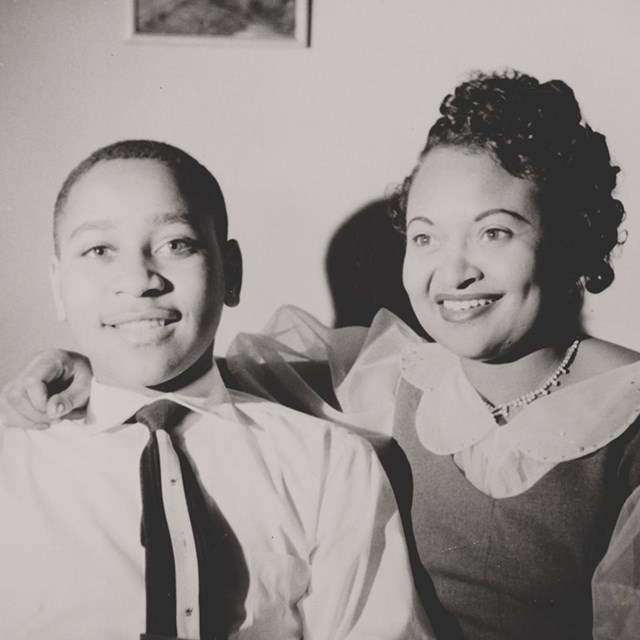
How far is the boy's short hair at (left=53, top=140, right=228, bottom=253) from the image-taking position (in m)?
0.89

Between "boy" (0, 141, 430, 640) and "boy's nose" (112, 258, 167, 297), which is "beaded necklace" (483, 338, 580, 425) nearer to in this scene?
"boy" (0, 141, 430, 640)

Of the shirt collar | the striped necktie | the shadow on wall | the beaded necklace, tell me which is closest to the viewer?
the striped necktie

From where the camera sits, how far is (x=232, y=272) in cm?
96

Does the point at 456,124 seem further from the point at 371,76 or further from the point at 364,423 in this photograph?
the point at 364,423

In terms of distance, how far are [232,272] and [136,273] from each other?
0.52ft

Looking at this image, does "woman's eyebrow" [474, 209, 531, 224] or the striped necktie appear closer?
the striped necktie

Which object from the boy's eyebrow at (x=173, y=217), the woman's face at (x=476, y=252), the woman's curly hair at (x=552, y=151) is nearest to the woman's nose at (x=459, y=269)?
the woman's face at (x=476, y=252)

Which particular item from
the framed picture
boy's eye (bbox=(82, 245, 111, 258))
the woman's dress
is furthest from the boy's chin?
the framed picture

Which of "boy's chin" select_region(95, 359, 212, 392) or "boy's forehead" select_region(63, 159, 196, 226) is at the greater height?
"boy's forehead" select_region(63, 159, 196, 226)

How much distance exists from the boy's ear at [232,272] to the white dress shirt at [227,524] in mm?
103

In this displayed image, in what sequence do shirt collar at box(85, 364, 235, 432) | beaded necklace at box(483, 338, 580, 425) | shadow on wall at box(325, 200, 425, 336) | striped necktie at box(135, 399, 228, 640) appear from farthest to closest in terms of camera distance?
shadow on wall at box(325, 200, 425, 336)
beaded necklace at box(483, 338, 580, 425)
shirt collar at box(85, 364, 235, 432)
striped necktie at box(135, 399, 228, 640)

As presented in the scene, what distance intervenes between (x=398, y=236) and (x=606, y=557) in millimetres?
584

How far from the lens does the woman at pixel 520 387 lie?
93 centimetres

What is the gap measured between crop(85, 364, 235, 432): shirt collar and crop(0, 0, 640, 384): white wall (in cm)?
31
